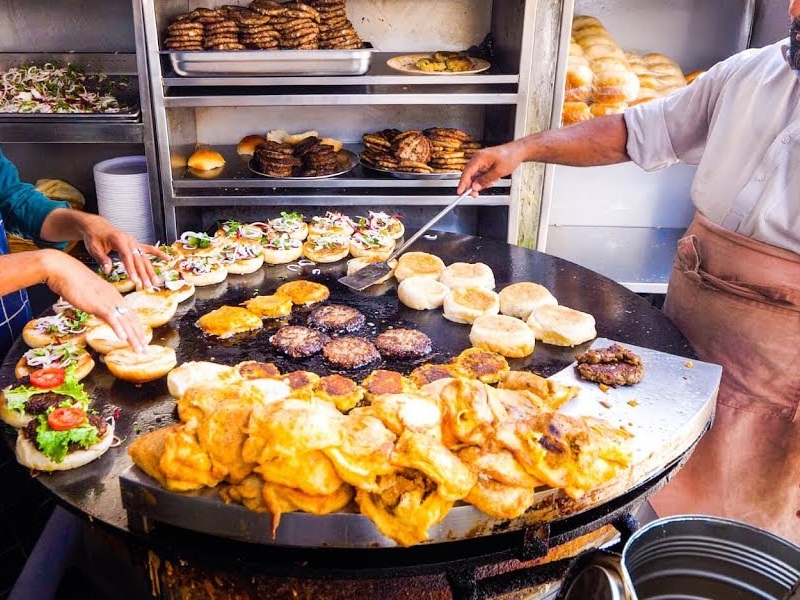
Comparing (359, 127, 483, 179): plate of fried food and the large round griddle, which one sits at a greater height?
(359, 127, 483, 179): plate of fried food

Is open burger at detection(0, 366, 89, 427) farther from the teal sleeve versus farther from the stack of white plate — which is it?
the stack of white plate

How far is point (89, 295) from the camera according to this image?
224cm

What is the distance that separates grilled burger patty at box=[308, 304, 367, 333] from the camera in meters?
2.90

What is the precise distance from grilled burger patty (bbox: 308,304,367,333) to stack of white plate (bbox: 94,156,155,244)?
220cm

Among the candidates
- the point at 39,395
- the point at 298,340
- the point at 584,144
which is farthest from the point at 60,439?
the point at 584,144

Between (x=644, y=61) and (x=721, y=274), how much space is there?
2.61 meters

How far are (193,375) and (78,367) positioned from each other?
478mm

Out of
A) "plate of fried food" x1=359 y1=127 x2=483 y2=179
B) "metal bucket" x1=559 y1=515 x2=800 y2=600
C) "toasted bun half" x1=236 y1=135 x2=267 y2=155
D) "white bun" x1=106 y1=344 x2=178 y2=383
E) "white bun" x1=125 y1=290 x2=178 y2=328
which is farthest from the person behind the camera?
"toasted bun half" x1=236 y1=135 x2=267 y2=155

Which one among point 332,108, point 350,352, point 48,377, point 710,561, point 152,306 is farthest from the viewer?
point 332,108

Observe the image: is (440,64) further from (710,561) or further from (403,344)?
(710,561)

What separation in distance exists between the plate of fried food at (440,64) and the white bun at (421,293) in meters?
1.85

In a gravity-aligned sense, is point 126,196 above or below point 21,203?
below

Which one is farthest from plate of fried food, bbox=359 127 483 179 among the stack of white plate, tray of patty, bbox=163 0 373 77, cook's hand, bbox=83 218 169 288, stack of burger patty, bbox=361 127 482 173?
cook's hand, bbox=83 218 169 288

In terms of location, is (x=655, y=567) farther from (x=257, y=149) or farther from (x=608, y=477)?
(x=257, y=149)
